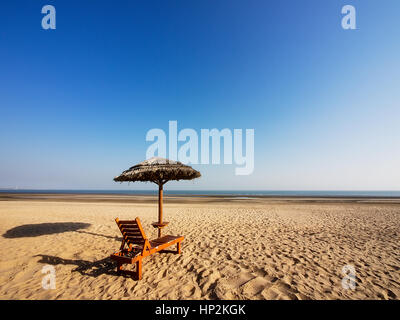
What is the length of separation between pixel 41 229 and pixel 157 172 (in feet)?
21.4

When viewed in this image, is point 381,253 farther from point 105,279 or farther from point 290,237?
point 105,279

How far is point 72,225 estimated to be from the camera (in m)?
9.05

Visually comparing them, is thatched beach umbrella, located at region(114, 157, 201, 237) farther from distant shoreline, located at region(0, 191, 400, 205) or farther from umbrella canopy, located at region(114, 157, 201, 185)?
distant shoreline, located at region(0, 191, 400, 205)

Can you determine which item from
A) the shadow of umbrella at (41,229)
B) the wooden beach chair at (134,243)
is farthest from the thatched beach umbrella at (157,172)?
the shadow of umbrella at (41,229)

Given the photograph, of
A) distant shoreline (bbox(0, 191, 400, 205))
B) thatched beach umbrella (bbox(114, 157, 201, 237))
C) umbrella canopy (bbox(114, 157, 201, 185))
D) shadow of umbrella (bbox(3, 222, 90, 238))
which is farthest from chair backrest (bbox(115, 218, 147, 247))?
distant shoreline (bbox(0, 191, 400, 205))

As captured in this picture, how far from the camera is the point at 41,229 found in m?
8.20

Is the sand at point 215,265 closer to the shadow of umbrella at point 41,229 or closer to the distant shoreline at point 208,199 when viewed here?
the shadow of umbrella at point 41,229

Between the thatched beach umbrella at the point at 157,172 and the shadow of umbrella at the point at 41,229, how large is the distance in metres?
4.13

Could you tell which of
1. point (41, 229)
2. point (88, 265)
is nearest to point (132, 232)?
point (88, 265)

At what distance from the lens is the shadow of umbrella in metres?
Answer: 7.48

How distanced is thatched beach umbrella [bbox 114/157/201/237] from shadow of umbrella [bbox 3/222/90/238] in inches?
163

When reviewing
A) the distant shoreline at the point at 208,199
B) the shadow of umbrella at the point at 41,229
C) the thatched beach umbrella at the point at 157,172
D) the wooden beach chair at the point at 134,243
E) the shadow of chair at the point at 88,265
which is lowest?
the distant shoreline at the point at 208,199

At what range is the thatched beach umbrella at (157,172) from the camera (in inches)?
243
